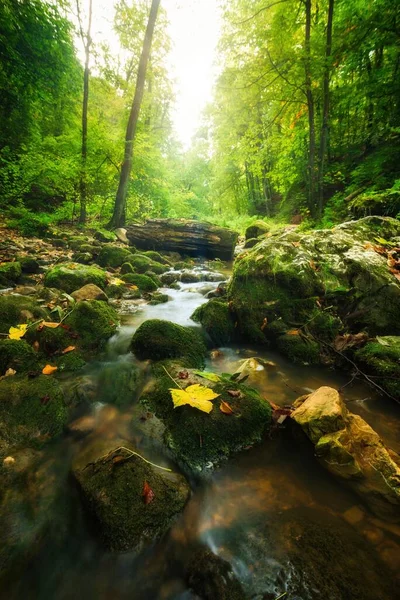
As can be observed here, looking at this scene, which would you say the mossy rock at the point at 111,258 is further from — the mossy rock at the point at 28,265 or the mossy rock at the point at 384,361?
the mossy rock at the point at 384,361

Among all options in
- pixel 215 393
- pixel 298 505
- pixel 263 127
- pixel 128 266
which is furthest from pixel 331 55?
pixel 298 505

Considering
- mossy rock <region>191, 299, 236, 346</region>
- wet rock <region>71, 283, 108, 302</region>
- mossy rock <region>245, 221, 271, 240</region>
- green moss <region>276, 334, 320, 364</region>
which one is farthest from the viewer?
mossy rock <region>245, 221, 271, 240</region>

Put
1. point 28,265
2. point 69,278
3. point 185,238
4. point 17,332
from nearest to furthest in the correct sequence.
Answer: point 17,332, point 69,278, point 28,265, point 185,238

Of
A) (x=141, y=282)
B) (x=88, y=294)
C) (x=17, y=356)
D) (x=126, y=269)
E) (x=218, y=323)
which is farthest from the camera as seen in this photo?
(x=126, y=269)

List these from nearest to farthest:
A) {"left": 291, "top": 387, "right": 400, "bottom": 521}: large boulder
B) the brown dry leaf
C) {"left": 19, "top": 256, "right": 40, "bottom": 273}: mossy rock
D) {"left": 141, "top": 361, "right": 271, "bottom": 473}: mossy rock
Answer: {"left": 291, "top": 387, "right": 400, "bottom": 521}: large boulder < {"left": 141, "top": 361, "right": 271, "bottom": 473}: mossy rock < the brown dry leaf < {"left": 19, "top": 256, "right": 40, "bottom": 273}: mossy rock

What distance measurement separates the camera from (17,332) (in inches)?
125

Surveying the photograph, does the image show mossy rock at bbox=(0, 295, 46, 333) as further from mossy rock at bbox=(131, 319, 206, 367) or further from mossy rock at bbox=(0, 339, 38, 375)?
mossy rock at bbox=(131, 319, 206, 367)

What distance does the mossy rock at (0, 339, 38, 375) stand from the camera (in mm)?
2833

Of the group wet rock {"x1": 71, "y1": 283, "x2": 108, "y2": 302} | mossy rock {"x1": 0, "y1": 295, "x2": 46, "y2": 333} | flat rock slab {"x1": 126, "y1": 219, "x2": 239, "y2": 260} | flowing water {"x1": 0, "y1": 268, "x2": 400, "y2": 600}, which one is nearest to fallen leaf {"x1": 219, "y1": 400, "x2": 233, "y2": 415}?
flowing water {"x1": 0, "y1": 268, "x2": 400, "y2": 600}

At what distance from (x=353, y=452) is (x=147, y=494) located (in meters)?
1.53

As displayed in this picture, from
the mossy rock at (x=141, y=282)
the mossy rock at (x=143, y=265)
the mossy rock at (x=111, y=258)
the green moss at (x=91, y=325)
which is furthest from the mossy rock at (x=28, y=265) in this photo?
the green moss at (x=91, y=325)

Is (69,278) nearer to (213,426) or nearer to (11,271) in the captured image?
(11,271)

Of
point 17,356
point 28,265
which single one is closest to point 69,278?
point 28,265

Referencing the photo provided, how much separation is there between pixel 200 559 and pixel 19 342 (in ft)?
8.81
